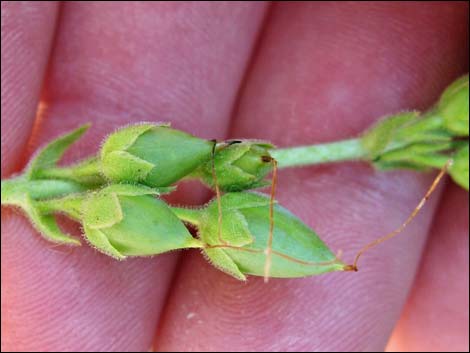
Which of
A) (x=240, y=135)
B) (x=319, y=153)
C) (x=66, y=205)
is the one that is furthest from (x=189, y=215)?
(x=240, y=135)

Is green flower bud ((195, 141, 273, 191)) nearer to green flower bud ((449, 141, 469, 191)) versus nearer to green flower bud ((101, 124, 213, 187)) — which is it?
green flower bud ((101, 124, 213, 187))

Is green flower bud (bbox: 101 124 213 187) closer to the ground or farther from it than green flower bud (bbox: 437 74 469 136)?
closer to the ground

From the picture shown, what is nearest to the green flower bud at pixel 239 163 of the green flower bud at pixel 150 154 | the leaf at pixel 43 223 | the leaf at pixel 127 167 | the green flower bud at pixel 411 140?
the green flower bud at pixel 150 154

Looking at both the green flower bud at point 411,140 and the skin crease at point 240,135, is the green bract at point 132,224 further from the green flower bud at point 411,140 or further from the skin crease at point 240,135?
the green flower bud at point 411,140

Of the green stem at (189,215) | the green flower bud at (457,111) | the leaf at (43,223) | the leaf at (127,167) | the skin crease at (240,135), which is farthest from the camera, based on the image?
the skin crease at (240,135)

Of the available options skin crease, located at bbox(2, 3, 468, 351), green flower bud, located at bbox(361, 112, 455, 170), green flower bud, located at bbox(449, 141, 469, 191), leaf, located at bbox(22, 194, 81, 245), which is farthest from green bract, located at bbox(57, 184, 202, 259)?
green flower bud, located at bbox(449, 141, 469, 191)

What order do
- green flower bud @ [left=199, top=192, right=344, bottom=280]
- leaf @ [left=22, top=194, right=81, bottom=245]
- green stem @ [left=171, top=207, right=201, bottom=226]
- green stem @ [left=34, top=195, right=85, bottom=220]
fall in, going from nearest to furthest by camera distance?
1. green flower bud @ [left=199, top=192, right=344, bottom=280]
2. green stem @ [left=171, top=207, right=201, bottom=226]
3. green stem @ [left=34, top=195, right=85, bottom=220]
4. leaf @ [left=22, top=194, right=81, bottom=245]
